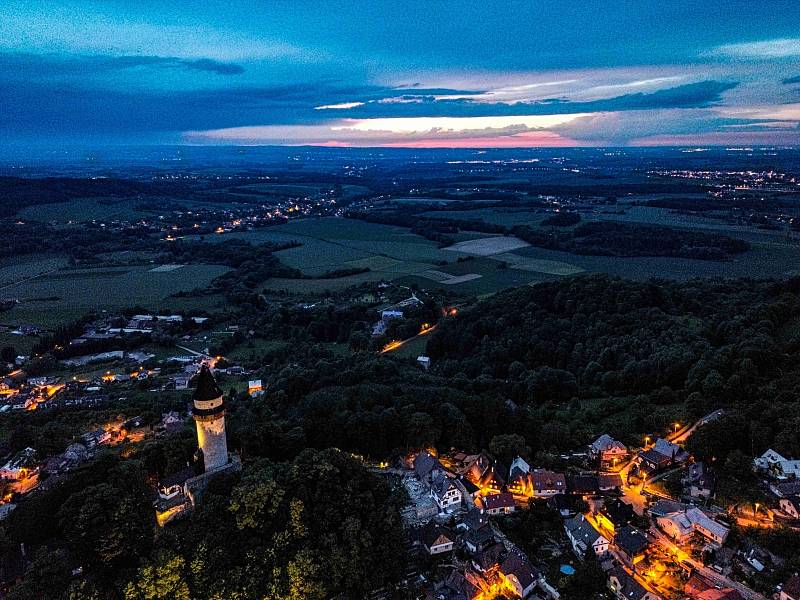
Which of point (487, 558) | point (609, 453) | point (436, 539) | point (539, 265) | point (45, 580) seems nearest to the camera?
point (45, 580)

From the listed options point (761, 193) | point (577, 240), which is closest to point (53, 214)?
point (577, 240)

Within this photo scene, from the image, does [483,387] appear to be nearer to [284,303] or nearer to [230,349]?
[230,349]

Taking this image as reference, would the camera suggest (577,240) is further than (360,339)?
Yes

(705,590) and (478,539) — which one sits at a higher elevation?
(705,590)

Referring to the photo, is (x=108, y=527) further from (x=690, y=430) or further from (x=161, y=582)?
(x=690, y=430)

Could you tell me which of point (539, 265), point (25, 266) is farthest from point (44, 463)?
point (25, 266)

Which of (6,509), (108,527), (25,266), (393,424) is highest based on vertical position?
(108,527)

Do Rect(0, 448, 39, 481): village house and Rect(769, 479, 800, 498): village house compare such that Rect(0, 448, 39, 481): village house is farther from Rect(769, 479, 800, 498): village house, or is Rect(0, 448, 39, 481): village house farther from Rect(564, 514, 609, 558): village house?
Rect(769, 479, 800, 498): village house
